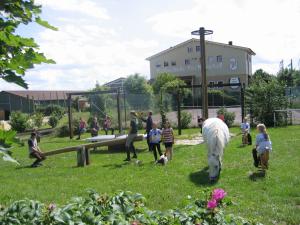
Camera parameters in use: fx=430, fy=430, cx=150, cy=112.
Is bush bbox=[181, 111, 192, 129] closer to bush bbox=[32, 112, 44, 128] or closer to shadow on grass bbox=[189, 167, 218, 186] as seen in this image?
bush bbox=[32, 112, 44, 128]

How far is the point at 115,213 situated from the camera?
138 inches

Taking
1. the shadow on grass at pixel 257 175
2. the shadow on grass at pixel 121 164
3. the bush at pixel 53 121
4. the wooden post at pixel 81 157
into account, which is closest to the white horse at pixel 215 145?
the shadow on grass at pixel 257 175

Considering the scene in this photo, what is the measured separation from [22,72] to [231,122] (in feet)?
76.8

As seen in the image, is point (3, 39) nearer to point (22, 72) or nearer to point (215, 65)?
point (22, 72)

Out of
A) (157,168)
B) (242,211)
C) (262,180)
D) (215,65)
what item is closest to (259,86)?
(157,168)

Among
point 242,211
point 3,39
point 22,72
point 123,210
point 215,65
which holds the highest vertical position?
point 215,65

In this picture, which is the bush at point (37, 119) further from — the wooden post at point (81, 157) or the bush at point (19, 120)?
the wooden post at point (81, 157)

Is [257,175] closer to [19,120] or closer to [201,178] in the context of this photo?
[201,178]

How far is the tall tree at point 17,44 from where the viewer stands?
221cm

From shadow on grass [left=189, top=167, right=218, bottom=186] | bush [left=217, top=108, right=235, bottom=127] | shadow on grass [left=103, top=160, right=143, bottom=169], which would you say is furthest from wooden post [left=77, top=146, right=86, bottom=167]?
bush [left=217, top=108, right=235, bottom=127]

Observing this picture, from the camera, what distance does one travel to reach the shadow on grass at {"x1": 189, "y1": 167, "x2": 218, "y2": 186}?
9719 millimetres

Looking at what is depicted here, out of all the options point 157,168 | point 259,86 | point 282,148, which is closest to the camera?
point 157,168

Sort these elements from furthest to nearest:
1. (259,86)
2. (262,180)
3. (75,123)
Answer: (75,123) → (259,86) → (262,180)

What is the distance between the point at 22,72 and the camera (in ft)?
7.31
